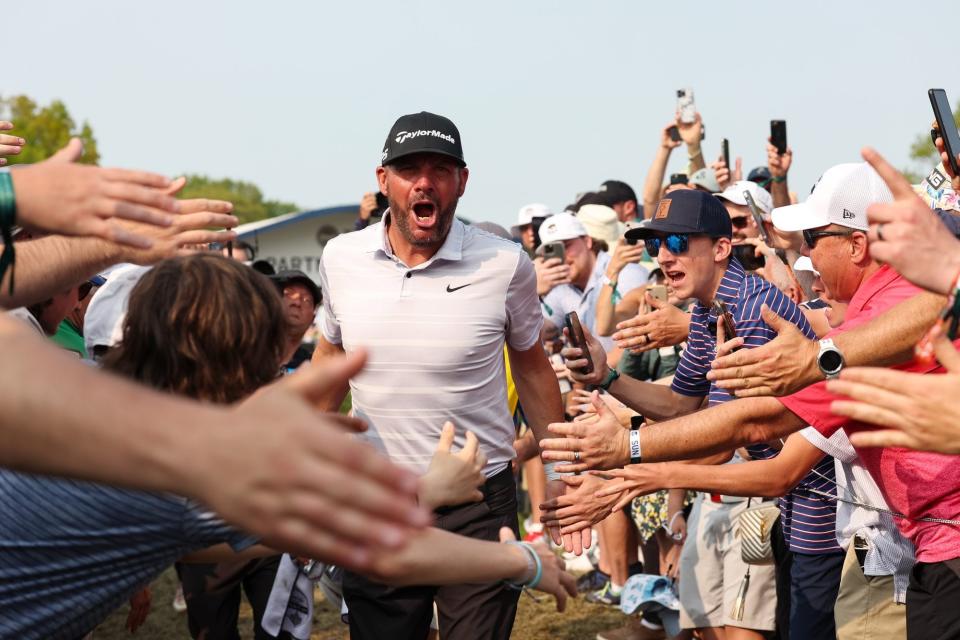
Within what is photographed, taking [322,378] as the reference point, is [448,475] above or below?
below

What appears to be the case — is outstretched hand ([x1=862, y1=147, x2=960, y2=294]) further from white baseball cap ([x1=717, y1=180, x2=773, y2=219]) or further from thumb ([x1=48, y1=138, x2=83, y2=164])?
white baseball cap ([x1=717, y1=180, x2=773, y2=219])

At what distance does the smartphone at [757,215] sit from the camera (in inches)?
297

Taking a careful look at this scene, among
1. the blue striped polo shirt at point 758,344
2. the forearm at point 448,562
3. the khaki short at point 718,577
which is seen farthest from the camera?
the khaki short at point 718,577

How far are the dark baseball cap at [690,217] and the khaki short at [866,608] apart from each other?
5.80 ft

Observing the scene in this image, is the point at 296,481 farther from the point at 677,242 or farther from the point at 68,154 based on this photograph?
the point at 677,242

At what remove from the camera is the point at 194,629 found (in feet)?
22.3

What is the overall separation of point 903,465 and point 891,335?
21.3 inches

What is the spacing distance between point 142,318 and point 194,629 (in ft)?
14.4

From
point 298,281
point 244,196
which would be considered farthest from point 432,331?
point 244,196

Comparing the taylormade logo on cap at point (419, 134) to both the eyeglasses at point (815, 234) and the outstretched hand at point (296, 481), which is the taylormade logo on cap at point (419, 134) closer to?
the eyeglasses at point (815, 234)

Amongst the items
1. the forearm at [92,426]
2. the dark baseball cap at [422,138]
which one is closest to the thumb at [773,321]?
the dark baseball cap at [422,138]

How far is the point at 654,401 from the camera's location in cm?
590

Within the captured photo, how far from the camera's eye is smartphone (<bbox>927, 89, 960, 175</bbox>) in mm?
4711

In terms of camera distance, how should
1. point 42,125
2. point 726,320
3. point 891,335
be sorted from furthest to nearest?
point 42,125 → point 726,320 → point 891,335
